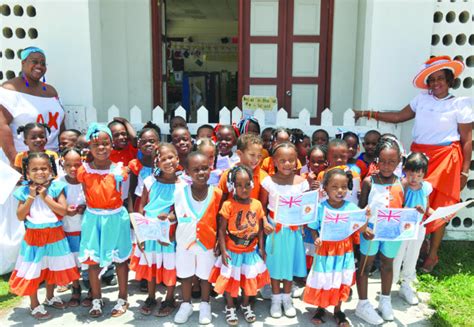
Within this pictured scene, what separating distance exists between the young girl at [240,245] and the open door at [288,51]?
340cm

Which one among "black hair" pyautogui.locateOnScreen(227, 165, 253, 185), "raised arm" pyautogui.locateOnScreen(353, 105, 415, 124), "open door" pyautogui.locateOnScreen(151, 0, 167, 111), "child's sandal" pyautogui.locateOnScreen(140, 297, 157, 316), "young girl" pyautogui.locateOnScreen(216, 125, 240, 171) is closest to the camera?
"black hair" pyautogui.locateOnScreen(227, 165, 253, 185)

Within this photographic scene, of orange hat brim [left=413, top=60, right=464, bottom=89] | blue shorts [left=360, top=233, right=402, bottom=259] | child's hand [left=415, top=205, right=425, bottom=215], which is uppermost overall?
orange hat brim [left=413, top=60, right=464, bottom=89]

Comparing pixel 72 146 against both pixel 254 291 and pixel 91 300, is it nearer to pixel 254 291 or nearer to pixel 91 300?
pixel 91 300

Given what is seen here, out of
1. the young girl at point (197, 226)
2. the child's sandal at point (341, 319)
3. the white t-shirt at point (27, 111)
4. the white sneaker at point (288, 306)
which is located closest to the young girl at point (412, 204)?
the child's sandal at point (341, 319)

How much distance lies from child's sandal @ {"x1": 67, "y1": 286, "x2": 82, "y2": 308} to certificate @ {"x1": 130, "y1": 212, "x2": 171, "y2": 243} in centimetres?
84

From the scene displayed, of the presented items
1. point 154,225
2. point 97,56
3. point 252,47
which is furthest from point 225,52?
point 154,225

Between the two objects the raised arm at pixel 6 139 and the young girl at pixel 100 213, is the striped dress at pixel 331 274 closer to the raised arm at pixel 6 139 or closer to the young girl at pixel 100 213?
the young girl at pixel 100 213

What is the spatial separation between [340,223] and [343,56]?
3664mm

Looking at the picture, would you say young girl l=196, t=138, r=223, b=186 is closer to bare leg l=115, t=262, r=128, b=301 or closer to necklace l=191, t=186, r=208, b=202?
necklace l=191, t=186, r=208, b=202

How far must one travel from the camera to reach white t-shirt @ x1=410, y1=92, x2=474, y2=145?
3998mm

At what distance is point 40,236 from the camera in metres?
3.21

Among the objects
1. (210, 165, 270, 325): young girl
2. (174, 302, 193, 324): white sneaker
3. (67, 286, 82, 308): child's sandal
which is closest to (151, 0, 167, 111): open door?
(67, 286, 82, 308): child's sandal

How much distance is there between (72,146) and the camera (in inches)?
146

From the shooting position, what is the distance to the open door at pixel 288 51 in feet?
19.9
